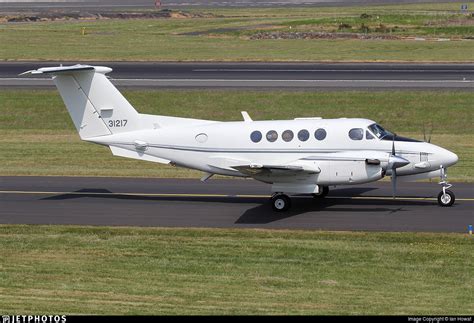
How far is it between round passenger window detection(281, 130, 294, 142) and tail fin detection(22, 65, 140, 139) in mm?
4842

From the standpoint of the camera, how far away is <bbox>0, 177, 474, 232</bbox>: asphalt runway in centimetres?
2638

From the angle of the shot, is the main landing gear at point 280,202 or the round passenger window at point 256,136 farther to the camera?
the round passenger window at point 256,136

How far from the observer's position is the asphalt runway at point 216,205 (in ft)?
86.5

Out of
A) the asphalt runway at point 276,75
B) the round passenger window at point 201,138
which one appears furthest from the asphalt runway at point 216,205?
the asphalt runway at point 276,75

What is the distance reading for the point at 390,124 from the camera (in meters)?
44.6

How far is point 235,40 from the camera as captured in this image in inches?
Result: 3000

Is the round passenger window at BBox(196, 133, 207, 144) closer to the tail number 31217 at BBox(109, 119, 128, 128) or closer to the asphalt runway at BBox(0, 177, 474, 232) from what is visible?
the asphalt runway at BBox(0, 177, 474, 232)

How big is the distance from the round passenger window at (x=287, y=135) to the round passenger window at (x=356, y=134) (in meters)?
1.81

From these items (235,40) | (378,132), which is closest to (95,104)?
(378,132)

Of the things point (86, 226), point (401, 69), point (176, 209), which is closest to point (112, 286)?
point (86, 226)

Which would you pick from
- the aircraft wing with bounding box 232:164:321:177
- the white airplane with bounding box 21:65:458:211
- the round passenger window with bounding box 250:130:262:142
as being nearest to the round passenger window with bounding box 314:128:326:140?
the white airplane with bounding box 21:65:458:211

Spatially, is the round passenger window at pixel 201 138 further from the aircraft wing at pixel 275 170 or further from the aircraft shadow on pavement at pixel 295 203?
the aircraft shadow on pavement at pixel 295 203

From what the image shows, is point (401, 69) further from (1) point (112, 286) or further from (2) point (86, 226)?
(1) point (112, 286)

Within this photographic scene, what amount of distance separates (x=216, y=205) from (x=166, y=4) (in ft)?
325
